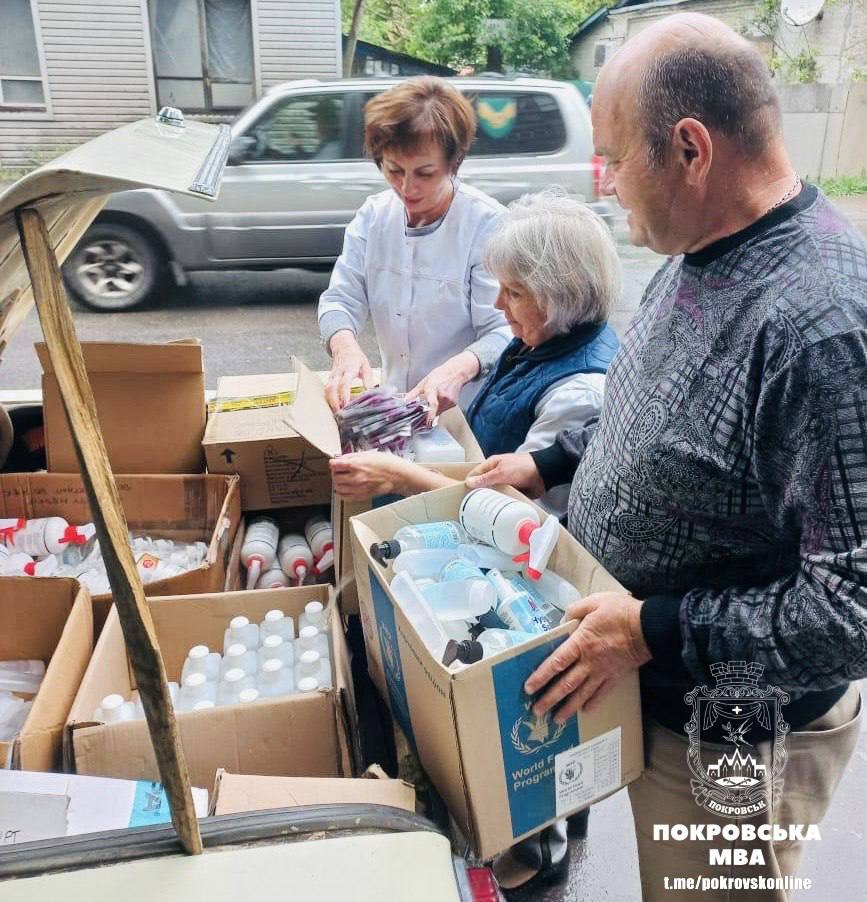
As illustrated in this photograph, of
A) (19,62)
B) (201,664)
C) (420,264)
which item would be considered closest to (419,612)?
(201,664)

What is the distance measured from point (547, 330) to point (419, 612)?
2.64 ft

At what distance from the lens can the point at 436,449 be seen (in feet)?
5.59

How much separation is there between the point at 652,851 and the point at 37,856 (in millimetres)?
985

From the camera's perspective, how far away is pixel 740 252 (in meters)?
1.04

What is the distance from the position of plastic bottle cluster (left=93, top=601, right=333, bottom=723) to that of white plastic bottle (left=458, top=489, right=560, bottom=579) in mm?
392

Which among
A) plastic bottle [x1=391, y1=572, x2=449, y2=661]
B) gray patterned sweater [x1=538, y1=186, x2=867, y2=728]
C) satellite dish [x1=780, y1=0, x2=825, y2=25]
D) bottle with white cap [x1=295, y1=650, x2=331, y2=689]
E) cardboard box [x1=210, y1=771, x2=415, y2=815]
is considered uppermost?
satellite dish [x1=780, y1=0, x2=825, y2=25]

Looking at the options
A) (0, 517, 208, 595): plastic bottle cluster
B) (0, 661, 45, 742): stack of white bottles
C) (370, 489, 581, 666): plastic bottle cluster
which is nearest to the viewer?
(370, 489, 581, 666): plastic bottle cluster

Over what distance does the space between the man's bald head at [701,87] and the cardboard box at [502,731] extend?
0.63 metres

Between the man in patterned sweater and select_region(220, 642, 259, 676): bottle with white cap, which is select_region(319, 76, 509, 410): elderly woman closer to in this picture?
select_region(220, 642, 259, 676): bottle with white cap

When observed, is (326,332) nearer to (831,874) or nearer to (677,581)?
(677,581)

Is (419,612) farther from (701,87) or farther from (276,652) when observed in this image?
(701,87)

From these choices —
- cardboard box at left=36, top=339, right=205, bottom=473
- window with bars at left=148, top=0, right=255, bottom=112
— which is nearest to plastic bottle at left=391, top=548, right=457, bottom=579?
cardboard box at left=36, top=339, right=205, bottom=473

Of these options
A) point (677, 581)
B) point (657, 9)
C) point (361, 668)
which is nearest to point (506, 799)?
point (677, 581)

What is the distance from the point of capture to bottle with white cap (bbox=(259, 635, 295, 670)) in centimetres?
150
